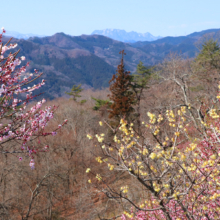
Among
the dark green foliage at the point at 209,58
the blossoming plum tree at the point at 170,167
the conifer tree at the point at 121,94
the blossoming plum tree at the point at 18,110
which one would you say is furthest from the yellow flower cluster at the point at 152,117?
the dark green foliage at the point at 209,58

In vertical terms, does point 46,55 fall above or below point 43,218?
above

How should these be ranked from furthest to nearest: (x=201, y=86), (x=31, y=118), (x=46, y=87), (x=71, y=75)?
1. (x=71, y=75)
2. (x=46, y=87)
3. (x=201, y=86)
4. (x=31, y=118)

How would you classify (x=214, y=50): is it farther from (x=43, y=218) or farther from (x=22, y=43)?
(x=22, y=43)

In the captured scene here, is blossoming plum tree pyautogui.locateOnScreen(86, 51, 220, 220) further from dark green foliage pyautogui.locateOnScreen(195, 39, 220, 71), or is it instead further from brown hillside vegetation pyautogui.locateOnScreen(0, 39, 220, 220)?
dark green foliage pyautogui.locateOnScreen(195, 39, 220, 71)

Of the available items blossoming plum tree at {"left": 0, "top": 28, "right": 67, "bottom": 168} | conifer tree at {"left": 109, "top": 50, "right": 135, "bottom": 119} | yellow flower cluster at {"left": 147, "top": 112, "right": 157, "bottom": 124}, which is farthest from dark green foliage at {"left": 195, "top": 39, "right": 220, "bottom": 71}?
blossoming plum tree at {"left": 0, "top": 28, "right": 67, "bottom": 168}

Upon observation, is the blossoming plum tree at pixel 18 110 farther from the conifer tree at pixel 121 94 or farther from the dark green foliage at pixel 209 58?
the dark green foliage at pixel 209 58

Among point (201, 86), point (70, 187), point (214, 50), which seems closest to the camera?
point (70, 187)

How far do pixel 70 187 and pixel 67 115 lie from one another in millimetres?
12044

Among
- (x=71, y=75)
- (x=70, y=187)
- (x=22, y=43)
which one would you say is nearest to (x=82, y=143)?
(x=70, y=187)

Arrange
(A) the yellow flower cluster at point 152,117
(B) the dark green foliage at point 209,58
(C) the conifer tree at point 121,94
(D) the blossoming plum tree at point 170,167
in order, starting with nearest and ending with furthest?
1. (D) the blossoming plum tree at point 170,167
2. (A) the yellow flower cluster at point 152,117
3. (C) the conifer tree at point 121,94
4. (B) the dark green foliage at point 209,58

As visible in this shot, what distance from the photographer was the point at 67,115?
29562mm

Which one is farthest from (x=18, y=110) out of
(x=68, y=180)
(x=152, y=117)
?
(x=68, y=180)

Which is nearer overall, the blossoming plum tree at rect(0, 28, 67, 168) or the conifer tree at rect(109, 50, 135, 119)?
the blossoming plum tree at rect(0, 28, 67, 168)

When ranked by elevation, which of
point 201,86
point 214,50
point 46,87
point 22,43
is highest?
point 22,43
